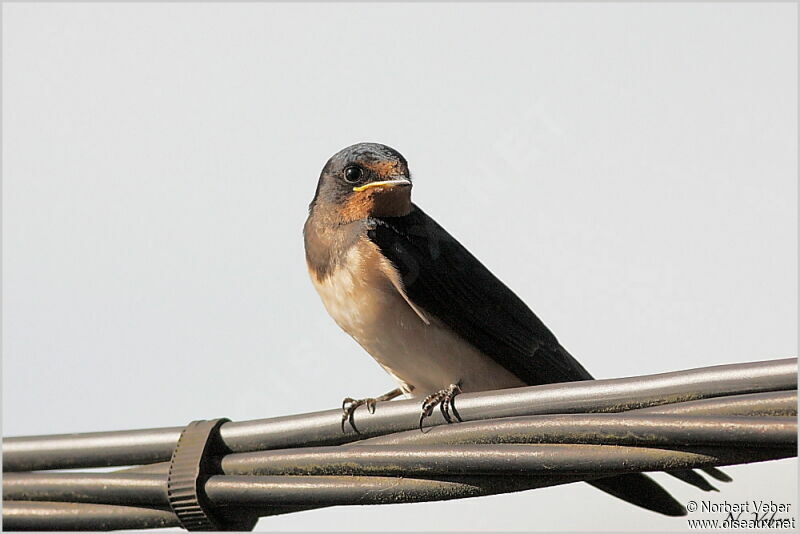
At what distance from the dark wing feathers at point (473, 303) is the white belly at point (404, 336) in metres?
0.04

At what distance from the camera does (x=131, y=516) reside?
2379 millimetres

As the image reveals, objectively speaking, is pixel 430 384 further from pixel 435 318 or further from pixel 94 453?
pixel 94 453

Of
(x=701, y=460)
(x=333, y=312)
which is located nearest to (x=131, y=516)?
(x=333, y=312)

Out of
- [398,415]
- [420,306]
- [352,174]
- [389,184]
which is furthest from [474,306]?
[398,415]

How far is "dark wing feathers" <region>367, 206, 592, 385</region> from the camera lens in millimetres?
A: 3072

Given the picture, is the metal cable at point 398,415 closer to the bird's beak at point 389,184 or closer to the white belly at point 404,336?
the white belly at point 404,336

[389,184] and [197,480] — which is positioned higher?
[389,184]

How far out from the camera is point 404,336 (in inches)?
122

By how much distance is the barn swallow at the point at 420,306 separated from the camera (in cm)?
307

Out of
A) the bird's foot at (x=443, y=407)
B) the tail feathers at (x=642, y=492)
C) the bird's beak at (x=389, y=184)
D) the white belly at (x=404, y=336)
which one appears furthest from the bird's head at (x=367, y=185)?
the bird's foot at (x=443, y=407)

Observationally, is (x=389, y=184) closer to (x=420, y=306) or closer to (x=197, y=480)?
(x=420, y=306)

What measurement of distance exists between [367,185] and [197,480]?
1.26 m

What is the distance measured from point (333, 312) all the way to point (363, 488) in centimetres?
120

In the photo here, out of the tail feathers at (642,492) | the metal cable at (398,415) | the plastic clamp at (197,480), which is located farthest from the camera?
the tail feathers at (642,492)
